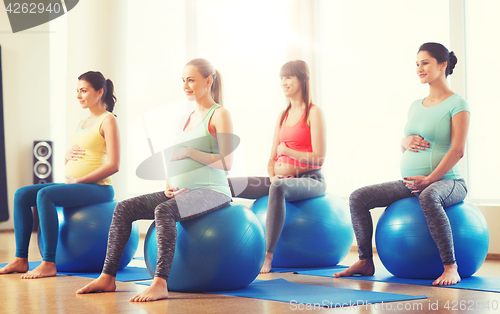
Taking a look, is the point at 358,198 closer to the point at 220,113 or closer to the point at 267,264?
the point at 267,264

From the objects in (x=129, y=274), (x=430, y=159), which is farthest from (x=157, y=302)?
(x=430, y=159)

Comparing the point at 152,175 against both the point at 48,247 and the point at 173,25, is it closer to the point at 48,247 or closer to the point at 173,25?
the point at 48,247

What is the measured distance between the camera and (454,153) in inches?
107

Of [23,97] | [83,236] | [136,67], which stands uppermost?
[136,67]

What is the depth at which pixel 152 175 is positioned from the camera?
2787 mm

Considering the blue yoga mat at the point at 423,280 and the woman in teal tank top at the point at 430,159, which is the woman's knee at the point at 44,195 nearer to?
the blue yoga mat at the point at 423,280

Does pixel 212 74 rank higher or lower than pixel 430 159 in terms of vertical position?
higher

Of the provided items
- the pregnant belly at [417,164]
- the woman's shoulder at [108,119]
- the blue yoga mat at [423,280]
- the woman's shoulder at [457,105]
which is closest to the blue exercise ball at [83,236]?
the woman's shoulder at [108,119]

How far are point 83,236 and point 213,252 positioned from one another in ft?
3.54

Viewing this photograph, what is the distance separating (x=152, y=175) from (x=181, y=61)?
10.9 feet

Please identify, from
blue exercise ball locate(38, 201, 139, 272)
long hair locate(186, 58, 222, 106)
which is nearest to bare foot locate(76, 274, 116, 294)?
blue exercise ball locate(38, 201, 139, 272)

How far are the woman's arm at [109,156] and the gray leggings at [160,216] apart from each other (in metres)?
0.76

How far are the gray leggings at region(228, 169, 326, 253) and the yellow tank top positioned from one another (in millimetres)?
890

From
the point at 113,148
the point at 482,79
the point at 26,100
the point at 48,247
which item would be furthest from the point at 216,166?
the point at 26,100
